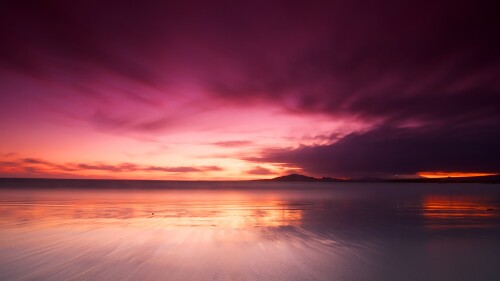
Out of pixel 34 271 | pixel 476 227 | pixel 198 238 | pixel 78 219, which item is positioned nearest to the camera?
pixel 34 271

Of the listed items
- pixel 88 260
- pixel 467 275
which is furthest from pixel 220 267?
pixel 467 275

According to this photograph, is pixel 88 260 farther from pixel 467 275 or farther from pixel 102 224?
pixel 467 275

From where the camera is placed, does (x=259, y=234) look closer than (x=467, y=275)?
No

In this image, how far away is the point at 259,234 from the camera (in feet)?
50.4

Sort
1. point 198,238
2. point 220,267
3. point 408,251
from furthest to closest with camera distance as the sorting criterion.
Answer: point 198,238 < point 408,251 < point 220,267

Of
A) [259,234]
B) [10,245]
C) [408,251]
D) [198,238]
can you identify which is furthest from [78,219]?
[408,251]

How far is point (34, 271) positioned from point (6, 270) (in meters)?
0.78

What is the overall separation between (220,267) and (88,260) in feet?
12.2

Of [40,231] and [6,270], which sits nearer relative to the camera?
[6,270]

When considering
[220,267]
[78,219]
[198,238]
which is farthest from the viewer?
[78,219]

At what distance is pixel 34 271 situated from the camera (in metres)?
9.20

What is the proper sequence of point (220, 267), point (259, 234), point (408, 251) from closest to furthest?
point (220, 267)
point (408, 251)
point (259, 234)

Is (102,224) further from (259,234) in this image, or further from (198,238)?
(259,234)

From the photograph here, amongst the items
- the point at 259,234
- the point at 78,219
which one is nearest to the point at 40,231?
the point at 78,219
